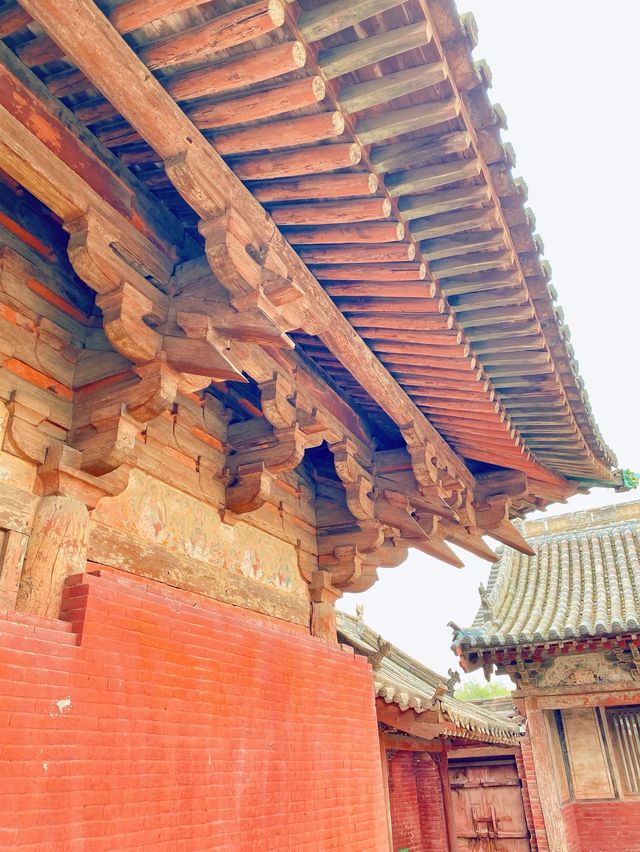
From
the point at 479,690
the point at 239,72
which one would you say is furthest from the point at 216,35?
the point at 479,690

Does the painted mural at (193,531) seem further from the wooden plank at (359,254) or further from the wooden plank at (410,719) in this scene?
the wooden plank at (410,719)

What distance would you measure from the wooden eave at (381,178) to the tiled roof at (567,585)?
19.0 feet

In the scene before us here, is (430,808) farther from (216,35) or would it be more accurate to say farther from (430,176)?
(216,35)

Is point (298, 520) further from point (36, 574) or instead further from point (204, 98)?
point (204, 98)

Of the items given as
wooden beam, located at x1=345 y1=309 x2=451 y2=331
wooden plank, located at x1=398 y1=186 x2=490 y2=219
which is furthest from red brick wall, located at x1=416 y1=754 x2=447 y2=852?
wooden plank, located at x1=398 y1=186 x2=490 y2=219

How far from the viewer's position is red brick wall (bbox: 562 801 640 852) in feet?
29.9

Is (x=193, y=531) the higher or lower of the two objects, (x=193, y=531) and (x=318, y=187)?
the lower

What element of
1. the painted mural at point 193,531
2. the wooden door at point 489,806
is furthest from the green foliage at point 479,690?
the painted mural at point 193,531

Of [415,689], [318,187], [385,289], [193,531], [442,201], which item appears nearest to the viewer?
[318,187]

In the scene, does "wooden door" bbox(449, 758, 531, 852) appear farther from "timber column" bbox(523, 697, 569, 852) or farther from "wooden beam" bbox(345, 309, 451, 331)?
"wooden beam" bbox(345, 309, 451, 331)

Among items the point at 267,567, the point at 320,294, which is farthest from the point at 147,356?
the point at 267,567

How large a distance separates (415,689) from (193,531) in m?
5.88

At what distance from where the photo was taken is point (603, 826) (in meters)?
9.27

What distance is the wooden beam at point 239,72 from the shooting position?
6.94 ft
